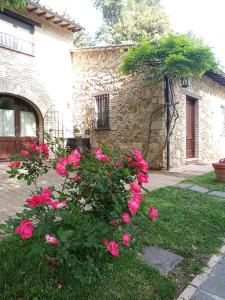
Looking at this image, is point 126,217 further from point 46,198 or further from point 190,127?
point 190,127

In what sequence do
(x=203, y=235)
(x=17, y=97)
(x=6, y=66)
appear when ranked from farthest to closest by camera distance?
(x=17, y=97) < (x=6, y=66) < (x=203, y=235)

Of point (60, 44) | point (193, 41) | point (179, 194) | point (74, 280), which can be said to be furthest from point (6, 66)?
point (74, 280)

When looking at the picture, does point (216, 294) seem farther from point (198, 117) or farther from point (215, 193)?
point (198, 117)

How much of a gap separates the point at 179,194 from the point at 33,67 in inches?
266

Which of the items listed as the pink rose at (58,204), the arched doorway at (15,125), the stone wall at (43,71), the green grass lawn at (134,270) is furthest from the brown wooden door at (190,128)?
the pink rose at (58,204)

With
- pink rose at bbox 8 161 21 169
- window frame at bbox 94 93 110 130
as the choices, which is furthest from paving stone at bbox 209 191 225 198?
window frame at bbox 94 93 110 130

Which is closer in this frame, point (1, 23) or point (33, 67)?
point (1, 23)

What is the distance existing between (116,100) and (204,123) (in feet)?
13.7

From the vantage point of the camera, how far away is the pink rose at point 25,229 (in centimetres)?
183

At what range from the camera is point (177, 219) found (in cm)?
396

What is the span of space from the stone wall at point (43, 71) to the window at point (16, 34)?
20 centimetres

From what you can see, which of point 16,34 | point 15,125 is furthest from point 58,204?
point 16,34

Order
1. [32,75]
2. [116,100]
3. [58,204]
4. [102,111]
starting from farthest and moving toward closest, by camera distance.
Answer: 1. [102,111]
2. [116,100]
3. [32,75]
4. [58,204]

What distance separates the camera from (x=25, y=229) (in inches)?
72.7
